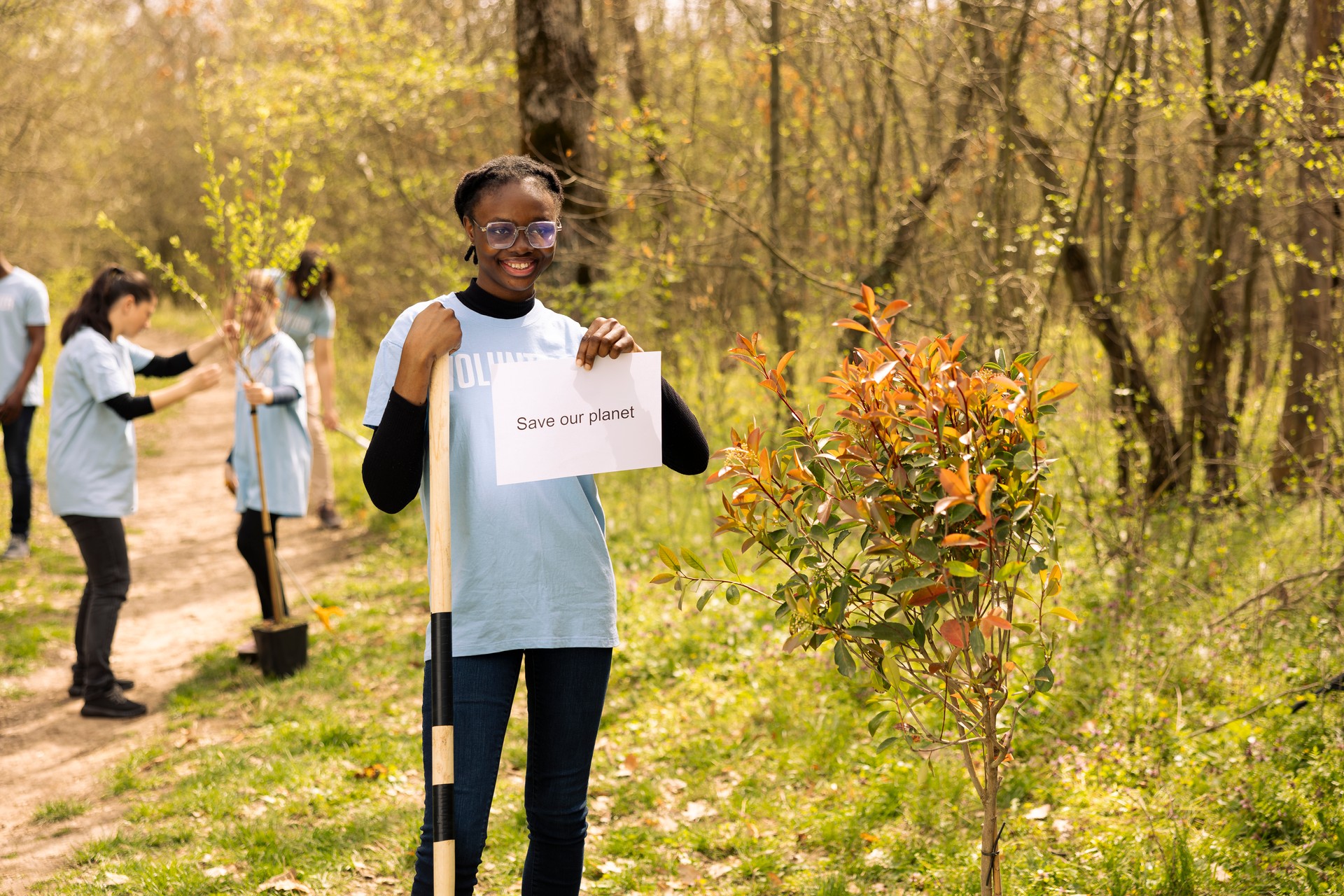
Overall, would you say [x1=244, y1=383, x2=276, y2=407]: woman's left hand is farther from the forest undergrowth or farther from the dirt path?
the dirt path

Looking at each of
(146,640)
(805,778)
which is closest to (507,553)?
(805,778)

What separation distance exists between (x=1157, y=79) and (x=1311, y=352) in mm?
1730

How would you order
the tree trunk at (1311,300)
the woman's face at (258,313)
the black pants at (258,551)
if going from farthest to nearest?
1. the black pants at (258,551)
2. the woman's face at (258,313)
3. the tree trunk at (1311,300)

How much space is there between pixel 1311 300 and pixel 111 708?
6.53 metres

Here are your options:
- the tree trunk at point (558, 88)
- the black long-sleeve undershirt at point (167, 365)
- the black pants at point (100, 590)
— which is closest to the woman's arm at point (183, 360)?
the black long-sleeve undershirt at point (167, 365)

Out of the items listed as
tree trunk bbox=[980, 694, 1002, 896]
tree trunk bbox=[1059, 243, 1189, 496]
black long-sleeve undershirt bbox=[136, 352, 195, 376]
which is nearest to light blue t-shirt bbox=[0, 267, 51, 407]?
black long-sleeve undershirt bbox=[136, 352, 195, 376]

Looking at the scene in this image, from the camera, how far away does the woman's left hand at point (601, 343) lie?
2.37 meters

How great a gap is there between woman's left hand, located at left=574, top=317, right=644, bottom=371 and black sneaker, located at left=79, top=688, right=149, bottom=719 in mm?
4000

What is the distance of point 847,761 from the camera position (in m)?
4.30

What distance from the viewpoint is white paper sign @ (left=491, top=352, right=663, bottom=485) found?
231 cm

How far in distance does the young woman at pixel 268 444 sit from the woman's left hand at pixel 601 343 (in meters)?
3.77

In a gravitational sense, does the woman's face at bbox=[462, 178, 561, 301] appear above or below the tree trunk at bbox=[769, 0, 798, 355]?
below

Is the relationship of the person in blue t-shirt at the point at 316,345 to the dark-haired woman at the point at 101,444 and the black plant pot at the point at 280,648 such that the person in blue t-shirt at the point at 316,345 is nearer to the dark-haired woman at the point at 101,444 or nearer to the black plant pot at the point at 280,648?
the dark-haired woman at the point at 101,444

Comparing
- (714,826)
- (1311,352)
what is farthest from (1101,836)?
(1311,352)
